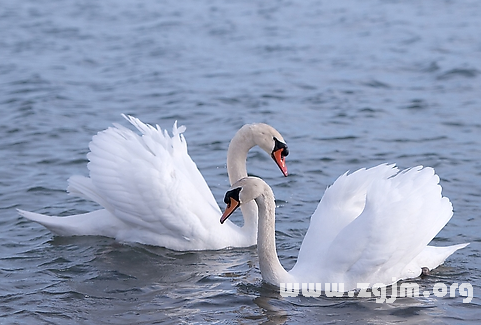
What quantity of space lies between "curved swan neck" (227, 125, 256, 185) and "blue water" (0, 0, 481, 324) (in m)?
0.73

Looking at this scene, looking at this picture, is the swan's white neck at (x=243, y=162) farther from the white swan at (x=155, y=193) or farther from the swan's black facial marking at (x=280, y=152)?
the swan's black facial marking at (x=280, y=152)

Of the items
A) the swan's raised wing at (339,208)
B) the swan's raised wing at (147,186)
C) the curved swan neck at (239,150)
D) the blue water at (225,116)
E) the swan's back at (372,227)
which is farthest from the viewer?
the curved swan neck at (239,150)

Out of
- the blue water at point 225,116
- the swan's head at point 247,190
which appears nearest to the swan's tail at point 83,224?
the blue water at point 225,116

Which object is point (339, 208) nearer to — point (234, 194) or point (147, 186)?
point (234, 194)

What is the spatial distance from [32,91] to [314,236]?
26.6 feet

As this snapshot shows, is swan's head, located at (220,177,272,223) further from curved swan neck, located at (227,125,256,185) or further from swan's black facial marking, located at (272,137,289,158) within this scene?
curved swan neck, located at (227,125,256,185)

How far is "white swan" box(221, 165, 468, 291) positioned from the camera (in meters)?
6.70

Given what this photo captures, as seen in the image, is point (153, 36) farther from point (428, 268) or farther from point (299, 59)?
point (428, 268)

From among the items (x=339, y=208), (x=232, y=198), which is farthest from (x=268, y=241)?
(x=339, y=208)

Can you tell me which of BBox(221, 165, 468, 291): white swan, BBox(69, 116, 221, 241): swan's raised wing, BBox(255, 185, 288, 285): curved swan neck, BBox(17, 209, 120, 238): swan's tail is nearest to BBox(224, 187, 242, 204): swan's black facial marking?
BBox(221, 165, 468, 291): white swan

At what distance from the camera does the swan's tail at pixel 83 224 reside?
328 inches

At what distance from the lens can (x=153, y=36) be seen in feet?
59.3

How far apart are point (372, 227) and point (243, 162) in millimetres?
2264

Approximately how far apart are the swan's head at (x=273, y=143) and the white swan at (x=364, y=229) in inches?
38.3
